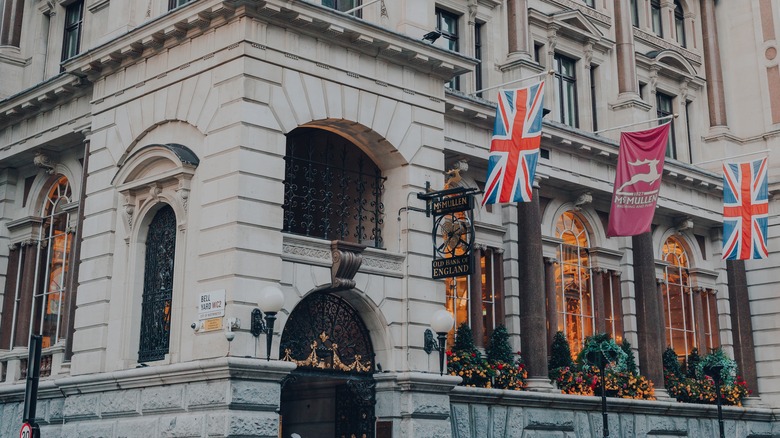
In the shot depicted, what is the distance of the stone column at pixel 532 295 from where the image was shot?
26766mm

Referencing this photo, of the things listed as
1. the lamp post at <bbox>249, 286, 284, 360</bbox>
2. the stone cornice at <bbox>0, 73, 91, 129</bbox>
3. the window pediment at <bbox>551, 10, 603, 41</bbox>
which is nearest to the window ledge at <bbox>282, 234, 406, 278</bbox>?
the lamp post at <bbox>249, 286, 284, 360</bbox>

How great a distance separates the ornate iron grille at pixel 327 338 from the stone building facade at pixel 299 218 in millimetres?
48

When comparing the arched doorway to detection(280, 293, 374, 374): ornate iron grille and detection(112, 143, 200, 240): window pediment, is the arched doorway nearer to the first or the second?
detection(280, 293, 374, 374): ornate iron grille

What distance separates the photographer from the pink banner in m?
25.8

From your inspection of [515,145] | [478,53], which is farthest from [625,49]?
[515,145]

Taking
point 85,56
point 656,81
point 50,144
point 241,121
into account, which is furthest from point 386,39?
point 656,81

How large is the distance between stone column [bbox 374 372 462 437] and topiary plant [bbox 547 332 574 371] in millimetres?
7383

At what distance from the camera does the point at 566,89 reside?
31.9m

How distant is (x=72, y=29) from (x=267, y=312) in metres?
Result: 14.7

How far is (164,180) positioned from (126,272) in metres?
2.25

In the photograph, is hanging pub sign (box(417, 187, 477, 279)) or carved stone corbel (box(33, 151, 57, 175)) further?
carved stone corbel (box(33, 151, 57, 175))

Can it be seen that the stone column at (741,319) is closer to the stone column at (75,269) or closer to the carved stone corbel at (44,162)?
the stone column at (75,269)

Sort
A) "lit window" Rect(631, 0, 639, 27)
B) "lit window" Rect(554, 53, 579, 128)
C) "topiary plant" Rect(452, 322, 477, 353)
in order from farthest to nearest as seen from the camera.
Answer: "lit window" Rect(631, 0, 639, 27) → "lit window" Rect(554, 53, 579, 128) → "topiary plant" Rect(452, 322, 477, 353)

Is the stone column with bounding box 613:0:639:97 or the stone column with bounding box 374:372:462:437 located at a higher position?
the stone column with bounding box 613:0:639:97
